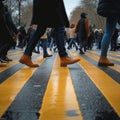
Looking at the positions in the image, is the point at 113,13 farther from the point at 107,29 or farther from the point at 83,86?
the point at 83,86

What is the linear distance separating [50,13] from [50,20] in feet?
0.42

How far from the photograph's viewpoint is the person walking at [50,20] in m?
8.60

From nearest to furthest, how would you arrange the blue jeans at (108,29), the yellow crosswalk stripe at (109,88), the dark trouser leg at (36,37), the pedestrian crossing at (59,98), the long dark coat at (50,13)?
the pedestrian crossing at (59,98)
the yellow crosswalk stripe at (109,88)
the long dark coat at (50,13)
the dark trouser leg at (36,37)
the blue jeans at (108,29)

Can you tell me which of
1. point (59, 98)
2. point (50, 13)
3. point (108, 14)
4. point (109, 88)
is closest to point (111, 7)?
point (108, 14)

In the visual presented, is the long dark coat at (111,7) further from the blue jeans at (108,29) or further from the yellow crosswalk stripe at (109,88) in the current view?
the yellow crosswalk stripe at (109,88)

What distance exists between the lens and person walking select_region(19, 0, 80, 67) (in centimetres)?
860

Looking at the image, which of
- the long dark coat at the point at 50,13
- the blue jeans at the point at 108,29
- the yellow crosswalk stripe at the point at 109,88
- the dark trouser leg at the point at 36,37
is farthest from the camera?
the blue jeans at the point at 108,29

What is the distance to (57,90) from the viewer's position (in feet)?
17.4

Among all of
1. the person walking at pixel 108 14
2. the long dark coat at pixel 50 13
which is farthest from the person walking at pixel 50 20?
the person walking at pixel 108 14

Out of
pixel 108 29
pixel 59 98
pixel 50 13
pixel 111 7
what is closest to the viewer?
pixel 59 98

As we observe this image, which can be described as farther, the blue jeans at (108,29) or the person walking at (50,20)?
the blue jeans at (108,29)

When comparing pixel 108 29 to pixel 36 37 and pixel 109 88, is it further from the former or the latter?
pixel 109 88

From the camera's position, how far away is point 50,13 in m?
8.66

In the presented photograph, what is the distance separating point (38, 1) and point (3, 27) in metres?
1.13
